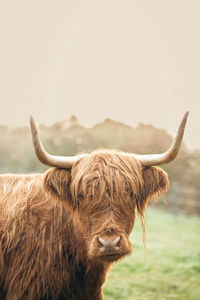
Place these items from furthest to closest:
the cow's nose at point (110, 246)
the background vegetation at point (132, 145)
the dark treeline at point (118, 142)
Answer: the dark treeline at point (118, 142) → the background vegetation at point (132, 145) → the cow's nose at point (110, 246)

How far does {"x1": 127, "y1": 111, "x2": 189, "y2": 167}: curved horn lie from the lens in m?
3.21

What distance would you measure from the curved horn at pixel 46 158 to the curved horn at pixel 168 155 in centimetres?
72

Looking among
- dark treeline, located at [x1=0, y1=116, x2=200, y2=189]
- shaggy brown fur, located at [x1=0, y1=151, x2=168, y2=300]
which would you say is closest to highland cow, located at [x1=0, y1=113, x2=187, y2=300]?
shaggy brown fur, located at [x1=0, y1=151, x2=168, y2=300]

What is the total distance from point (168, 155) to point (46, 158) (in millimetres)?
1188

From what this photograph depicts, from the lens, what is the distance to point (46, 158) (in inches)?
136

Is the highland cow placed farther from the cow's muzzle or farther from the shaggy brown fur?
the cow's muzzle

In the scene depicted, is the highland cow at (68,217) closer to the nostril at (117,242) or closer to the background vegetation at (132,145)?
the nostril at (117,242)

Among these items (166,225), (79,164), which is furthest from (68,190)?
(166,225)

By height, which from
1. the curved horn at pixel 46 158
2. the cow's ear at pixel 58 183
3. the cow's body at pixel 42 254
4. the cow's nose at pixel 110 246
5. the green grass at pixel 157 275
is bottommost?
the green grass at pixel 157 275

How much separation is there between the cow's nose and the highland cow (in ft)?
0.76

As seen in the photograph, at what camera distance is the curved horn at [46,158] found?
3246 millimetres

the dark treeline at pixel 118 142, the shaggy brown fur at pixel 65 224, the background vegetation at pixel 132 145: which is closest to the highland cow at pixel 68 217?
the shaggy brown fur at pixel 65 224

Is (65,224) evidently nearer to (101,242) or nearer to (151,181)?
(101,242)

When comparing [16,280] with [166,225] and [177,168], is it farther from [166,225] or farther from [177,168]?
[177,168]
